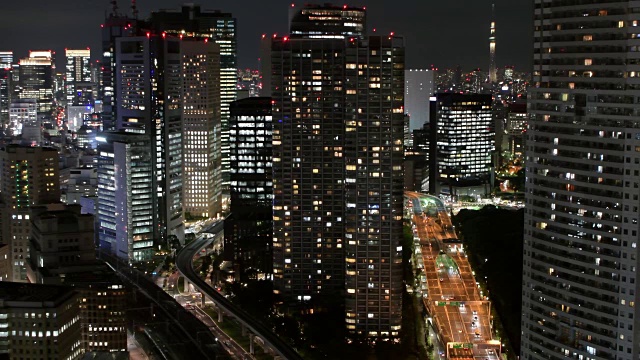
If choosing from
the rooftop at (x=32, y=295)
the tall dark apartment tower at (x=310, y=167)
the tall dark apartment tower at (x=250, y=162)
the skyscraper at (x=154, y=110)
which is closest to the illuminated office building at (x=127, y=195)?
the skyscraper at (x=154, y=110)

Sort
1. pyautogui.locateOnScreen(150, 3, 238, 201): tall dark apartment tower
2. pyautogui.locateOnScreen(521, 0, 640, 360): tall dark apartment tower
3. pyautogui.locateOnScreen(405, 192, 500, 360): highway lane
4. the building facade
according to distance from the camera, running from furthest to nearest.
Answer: pyautogui.locateOnScreen(150, 3, 238, 201): tall dark apartment tower
pyautogui.locateOnScreen(405, 192, 500, 360): highway lane
the building facade
pyautogui.locateOnScreen(521, 0, 640, 360): tall dark apartment tower

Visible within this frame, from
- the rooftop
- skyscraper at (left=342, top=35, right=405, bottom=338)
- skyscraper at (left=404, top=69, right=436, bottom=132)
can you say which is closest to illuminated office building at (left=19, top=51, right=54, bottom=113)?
skyscraper at (left=404, top=69, right=436, bottom=132)

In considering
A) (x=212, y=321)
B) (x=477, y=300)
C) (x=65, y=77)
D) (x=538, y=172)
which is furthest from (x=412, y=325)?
(x=65, y=77)

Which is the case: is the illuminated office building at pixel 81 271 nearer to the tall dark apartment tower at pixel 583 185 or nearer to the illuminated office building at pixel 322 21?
the illuminated office building at pixel 322 21

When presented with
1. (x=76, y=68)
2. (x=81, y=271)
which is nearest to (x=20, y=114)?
(x=76, y=68)

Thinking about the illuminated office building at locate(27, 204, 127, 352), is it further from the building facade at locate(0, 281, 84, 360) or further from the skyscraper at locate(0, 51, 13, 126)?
the skyscraper at locate(0, 51, 13, 126)

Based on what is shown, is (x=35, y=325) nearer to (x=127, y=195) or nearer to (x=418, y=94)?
(x=127, y=195)
